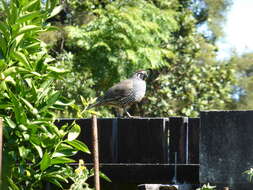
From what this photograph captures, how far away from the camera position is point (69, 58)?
1805cm

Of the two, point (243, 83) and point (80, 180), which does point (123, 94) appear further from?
point (243, 83)

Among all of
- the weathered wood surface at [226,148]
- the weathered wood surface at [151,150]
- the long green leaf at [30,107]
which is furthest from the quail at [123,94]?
the long green leaf at [30,107]

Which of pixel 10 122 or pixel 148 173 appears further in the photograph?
pixel 148 173

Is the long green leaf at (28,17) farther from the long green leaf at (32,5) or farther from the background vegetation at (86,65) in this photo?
the long green leaf at (32,5)

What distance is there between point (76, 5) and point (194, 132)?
49.1 feet

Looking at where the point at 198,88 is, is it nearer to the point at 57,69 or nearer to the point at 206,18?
the point at 206,18

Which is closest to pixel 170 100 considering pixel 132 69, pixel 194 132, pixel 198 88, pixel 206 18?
pixel 198 88

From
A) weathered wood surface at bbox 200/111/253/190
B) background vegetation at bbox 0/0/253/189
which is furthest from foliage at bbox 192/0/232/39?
weathered wood surface at bbox 200/111/253/190

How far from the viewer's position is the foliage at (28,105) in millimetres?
4543

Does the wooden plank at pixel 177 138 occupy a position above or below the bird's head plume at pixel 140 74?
below

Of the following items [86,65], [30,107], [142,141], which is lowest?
[142,141]

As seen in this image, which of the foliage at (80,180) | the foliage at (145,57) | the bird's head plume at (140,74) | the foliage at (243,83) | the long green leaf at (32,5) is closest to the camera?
the foliage at (80,180)

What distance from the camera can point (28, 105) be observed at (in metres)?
4.55

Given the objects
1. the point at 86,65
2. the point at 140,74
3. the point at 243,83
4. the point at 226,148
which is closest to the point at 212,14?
the point at 243,83
